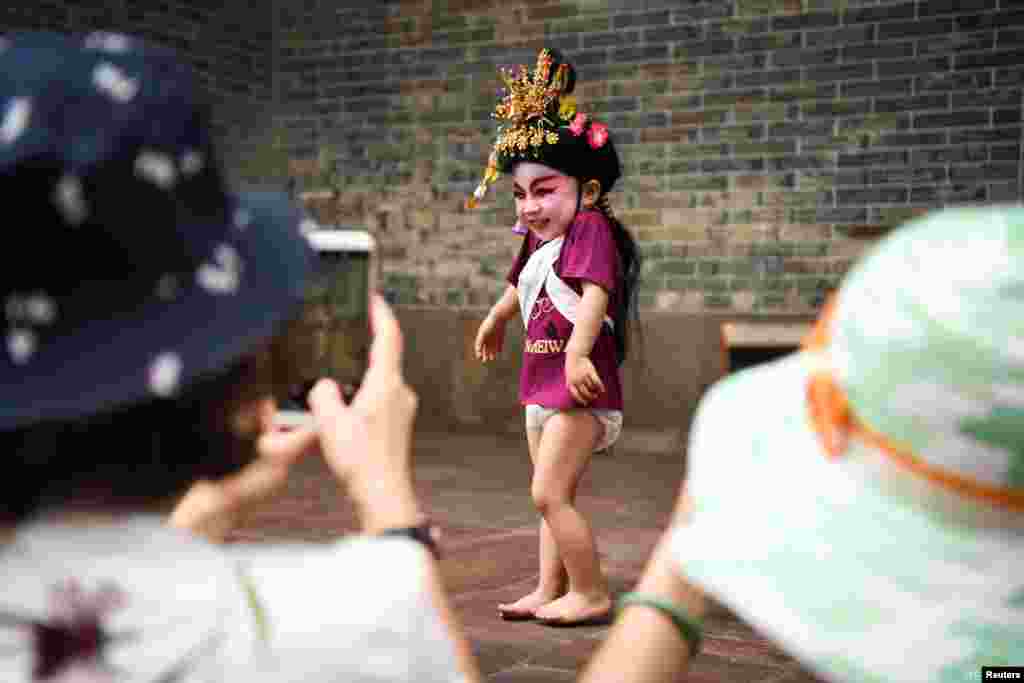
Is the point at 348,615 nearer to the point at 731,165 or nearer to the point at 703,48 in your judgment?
the point at 731,165

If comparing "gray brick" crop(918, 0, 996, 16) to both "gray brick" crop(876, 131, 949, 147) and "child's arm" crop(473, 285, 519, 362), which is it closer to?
"gray brick" crop(876, 131, 949, 147)

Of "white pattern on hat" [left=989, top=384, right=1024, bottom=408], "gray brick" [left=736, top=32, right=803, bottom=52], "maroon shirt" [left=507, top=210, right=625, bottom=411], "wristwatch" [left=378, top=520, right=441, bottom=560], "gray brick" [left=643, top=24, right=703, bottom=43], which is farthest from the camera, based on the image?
"gray brick" [left=643, top=24, right=703, bottom=43]

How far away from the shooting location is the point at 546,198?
12.0 ft

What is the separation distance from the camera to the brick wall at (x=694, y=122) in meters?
6.54

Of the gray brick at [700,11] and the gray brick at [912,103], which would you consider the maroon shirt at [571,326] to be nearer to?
the gray brick at [912,103]

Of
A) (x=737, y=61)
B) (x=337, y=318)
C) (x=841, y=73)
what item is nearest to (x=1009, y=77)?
(x=841, y=73)

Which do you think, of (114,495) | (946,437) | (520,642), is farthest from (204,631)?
(520,642)

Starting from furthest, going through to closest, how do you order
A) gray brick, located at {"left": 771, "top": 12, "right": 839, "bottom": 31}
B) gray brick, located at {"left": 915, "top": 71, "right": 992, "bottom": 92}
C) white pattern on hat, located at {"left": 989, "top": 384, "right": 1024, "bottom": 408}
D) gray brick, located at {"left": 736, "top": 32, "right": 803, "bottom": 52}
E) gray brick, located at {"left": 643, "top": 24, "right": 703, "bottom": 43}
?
gray brick, located at {"left": 643, "top": 24, "right": 703, "bottom": 43} → gray brick, located at {"left": 736, "top": 32, "right": 803, "bottom": 52} → gray brick, located at {"left": 771, "top": 12, "right": 839, "bottom": 31} → gray brick, located at {"left": 915, "top": 71, "right": 992, "bottom": 92} → white pattern on hat, located at {"left": 989, "top": 384, "right": 1024, "bottom": 408}

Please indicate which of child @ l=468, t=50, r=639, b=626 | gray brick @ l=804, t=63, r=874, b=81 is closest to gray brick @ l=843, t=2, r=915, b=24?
gray brick @ l=804, t=63, r=874, b=81

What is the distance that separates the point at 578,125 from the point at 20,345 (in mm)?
3019

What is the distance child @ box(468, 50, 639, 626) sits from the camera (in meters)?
3.38

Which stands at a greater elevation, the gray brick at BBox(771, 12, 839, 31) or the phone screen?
the gray brick at BBox(771, 12, 839, 31)

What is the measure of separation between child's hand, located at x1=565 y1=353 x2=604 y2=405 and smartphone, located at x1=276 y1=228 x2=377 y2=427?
2170mm

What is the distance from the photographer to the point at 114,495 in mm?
887
